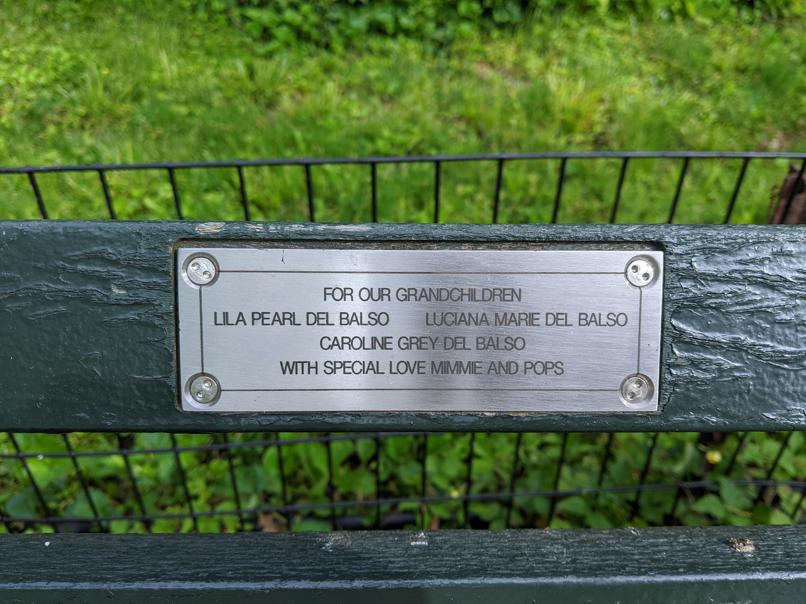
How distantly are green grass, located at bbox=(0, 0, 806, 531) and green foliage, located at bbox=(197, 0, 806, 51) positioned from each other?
94mm

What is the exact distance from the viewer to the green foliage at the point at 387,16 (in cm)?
457

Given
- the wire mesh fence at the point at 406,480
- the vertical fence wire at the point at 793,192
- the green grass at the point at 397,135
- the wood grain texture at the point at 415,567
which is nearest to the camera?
the wood grain texture at the point at 415,567

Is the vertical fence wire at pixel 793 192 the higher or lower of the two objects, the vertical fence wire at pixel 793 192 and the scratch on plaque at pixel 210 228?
the lower

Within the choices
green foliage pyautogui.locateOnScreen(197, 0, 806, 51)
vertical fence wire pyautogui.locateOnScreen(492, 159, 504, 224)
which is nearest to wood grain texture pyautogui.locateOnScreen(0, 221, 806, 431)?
vertical fence wire pyautogui.locateOnScreen(492, 159, 504, 224)

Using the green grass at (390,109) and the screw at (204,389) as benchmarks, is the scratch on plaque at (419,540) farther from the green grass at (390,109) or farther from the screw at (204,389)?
the green grass at (390,109)

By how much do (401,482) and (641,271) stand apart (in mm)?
1369

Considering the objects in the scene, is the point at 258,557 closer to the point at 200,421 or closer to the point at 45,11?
the point at 200,421

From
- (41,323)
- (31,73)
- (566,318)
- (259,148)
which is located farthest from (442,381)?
(31,73)

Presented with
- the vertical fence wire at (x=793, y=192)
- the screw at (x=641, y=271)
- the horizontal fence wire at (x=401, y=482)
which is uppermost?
the screw at (x=641, y=271)

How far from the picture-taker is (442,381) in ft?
3.67

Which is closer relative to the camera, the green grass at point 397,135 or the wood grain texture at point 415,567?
the wood grain texture at point 415,567

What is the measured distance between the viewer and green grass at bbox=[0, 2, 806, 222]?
3.39 m

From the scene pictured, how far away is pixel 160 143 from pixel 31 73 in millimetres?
961

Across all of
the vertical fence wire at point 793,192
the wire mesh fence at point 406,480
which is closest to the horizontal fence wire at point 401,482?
the wire mesh fence at point 406,480
